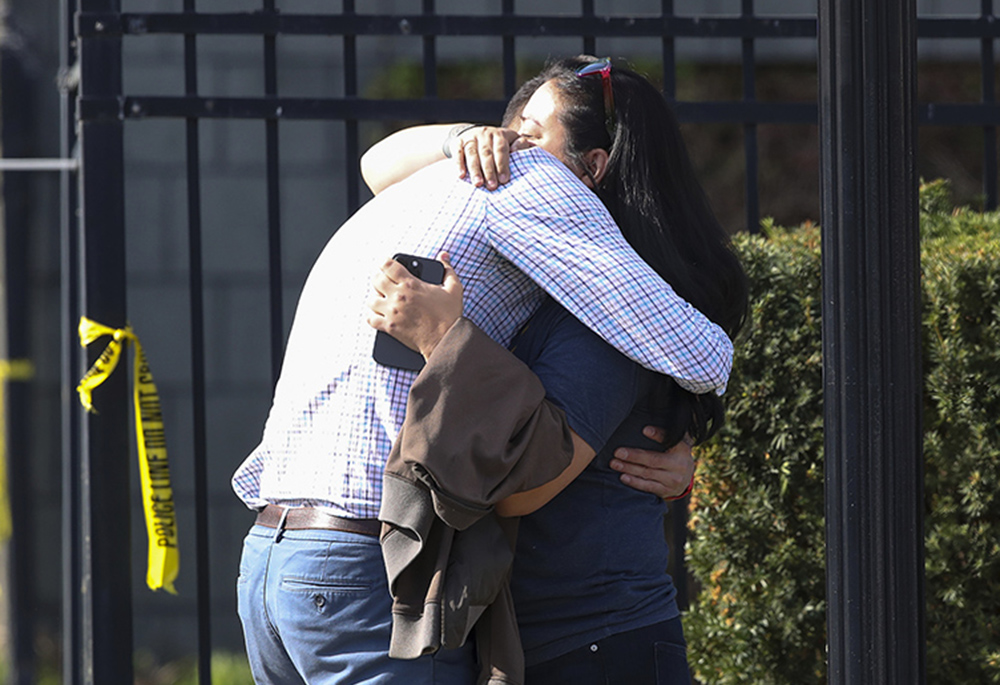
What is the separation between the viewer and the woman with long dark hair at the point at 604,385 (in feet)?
5.98

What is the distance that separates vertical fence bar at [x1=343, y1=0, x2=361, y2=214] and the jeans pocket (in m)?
1.47

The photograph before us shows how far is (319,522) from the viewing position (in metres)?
1.75

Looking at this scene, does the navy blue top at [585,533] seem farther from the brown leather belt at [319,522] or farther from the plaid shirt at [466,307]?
the brown leather belt at [319,522]

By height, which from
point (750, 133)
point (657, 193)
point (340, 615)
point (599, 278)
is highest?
point (750, 133)

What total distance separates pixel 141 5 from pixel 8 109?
1100mm

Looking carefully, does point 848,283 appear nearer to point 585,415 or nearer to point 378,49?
point 585,415

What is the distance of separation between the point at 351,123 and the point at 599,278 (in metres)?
1.43

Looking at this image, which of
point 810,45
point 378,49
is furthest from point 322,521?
point 810,45

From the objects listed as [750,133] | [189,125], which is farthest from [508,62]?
[189,125]

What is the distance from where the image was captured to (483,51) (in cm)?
538

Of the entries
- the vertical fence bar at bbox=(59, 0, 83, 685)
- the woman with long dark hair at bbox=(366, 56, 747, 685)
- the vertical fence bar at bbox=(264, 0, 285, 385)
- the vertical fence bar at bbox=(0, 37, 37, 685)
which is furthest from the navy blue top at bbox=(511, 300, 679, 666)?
the vertical fence bar at bbox=(0, 37, 37, 685)

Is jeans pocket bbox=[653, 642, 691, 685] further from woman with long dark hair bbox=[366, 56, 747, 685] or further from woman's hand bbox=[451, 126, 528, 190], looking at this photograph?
woman's hand bbox=[451, 126, 528, 190]

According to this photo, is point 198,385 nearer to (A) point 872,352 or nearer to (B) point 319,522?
(B) point 319,522

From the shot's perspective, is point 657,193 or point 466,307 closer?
point 466,307
